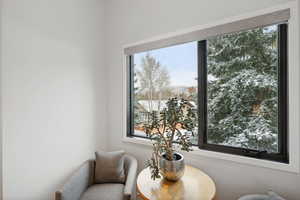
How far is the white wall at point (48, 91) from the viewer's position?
171 cm

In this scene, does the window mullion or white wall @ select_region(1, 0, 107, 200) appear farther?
the window mullion

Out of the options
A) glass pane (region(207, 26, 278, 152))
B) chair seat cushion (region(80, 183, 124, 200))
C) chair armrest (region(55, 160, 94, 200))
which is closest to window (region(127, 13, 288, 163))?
glass pane (region(207, 26, 278, 152))

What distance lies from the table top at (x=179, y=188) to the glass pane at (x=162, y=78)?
0.51 meters

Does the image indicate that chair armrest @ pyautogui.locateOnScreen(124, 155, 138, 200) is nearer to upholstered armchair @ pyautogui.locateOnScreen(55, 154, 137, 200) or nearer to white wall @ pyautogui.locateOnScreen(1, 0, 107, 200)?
upholstered armchair @ pyautogui.locateOnScreen(55, 154, 137, 200)

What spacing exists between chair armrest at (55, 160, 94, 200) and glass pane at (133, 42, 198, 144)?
75 cm

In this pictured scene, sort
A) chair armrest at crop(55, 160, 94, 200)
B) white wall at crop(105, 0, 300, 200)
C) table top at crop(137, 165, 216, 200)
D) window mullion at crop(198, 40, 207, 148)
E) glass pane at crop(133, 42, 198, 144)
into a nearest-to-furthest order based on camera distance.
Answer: table top at crop(137, 165, 216, 200) < white wall at crop(105, 0, 300, 200) < chair armrest at crop(55, 160, 94, 200) < window mullion at crop(198, 40, 207, 148) < glass pane at crop(133, 42, 198, 144)

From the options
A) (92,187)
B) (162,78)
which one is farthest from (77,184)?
(162,78)

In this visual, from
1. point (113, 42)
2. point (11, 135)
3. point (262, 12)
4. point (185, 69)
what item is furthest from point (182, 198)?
point (113, 42)

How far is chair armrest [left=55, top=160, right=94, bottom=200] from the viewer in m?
1.58

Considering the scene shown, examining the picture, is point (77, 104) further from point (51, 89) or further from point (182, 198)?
point (182, 198)

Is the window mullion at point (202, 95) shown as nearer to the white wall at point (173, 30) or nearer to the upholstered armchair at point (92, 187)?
the white wall at point (173, 30)

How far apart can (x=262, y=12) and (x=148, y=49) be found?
1183mm

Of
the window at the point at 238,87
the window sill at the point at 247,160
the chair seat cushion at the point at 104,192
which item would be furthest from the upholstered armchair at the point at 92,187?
the window at the point at 238,87

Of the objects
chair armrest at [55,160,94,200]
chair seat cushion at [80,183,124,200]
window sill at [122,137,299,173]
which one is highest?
window sill at [122,137,299,173]
